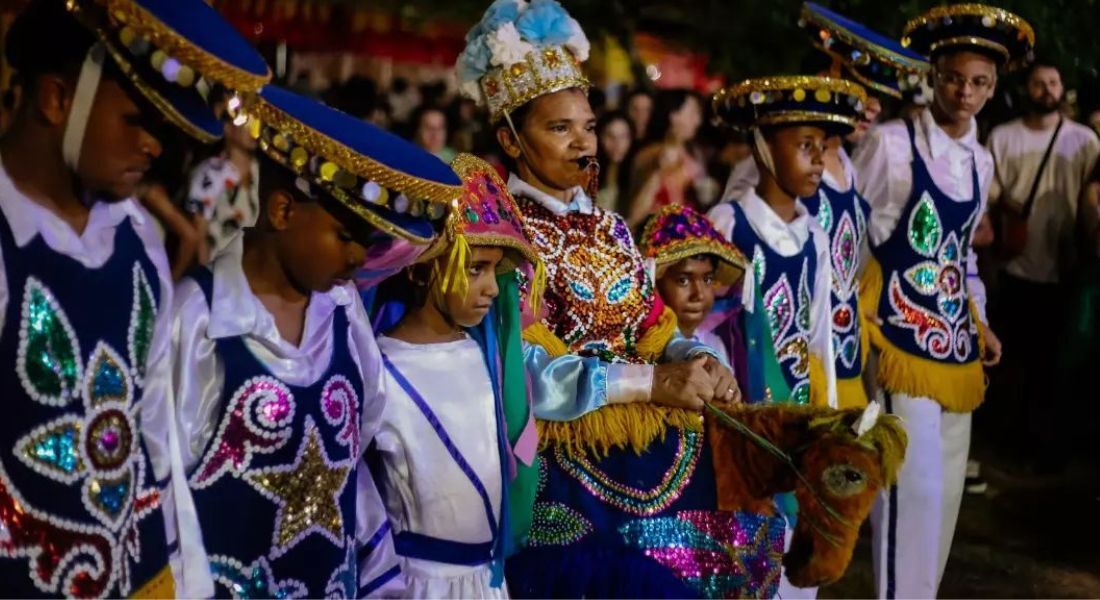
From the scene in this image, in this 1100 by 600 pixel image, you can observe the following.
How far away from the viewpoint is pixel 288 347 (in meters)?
2.61

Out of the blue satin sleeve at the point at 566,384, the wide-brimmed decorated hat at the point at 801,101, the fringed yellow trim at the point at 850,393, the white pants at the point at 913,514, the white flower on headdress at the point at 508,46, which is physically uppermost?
the white flower on headdress at the point at 508,46

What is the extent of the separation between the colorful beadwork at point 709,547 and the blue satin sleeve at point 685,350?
41 centimetres

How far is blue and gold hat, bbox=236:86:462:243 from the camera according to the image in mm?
2531

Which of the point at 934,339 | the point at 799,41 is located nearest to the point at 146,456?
the point at 934,339

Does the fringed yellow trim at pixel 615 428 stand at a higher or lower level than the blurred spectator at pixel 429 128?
lower

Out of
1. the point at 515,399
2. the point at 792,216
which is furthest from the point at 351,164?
the point at 792,216

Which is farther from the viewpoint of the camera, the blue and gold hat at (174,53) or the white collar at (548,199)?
the white collar at (548,199)

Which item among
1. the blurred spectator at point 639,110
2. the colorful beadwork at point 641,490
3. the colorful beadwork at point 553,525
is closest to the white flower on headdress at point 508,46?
the colorful beadwork at point 641,490

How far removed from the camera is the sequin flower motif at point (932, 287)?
16.9ft

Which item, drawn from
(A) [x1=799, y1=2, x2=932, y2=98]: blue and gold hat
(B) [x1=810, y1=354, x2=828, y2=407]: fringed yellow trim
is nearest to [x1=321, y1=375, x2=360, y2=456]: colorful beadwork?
(B) [x1=810, y1=354, x2=828, y2=407]: fringed yellow trim

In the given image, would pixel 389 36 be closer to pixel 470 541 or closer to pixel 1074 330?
pixel 1074 330

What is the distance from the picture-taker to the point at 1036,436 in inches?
315

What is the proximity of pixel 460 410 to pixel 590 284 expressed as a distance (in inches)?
23.7

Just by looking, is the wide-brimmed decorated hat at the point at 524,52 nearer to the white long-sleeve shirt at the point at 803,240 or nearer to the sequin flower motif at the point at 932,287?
the white long-sleeve shirt at the point at 803,240
